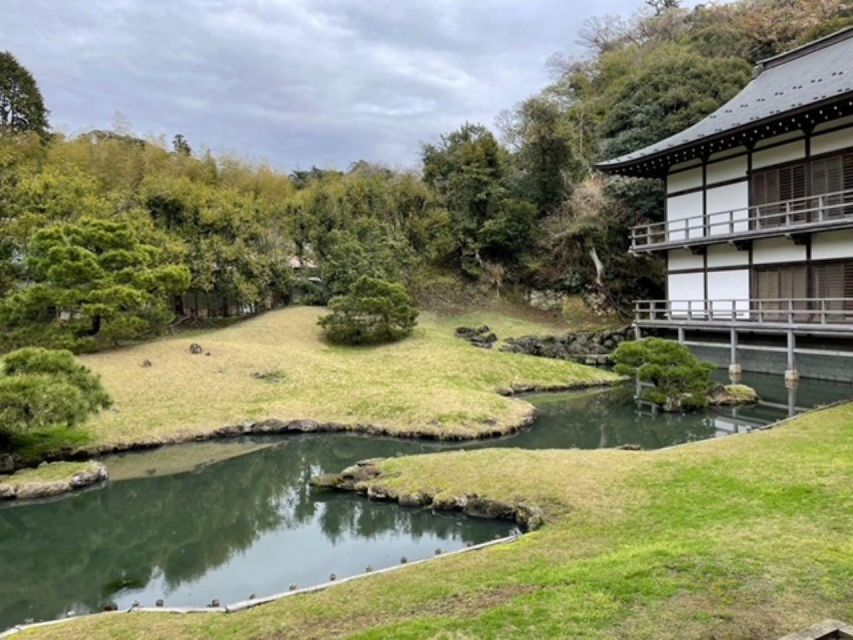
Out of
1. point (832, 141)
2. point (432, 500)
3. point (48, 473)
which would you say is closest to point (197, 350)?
point (48, 473)

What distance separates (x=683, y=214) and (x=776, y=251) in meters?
3.86

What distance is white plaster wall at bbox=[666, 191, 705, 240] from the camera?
2009 centimetres

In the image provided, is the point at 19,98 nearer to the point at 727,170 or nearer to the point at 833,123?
the point at 727,170

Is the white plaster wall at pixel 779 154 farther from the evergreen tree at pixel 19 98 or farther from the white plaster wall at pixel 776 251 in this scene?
the evergreen tree at pixel 19 98

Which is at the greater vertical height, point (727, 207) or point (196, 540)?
point (727, 207)

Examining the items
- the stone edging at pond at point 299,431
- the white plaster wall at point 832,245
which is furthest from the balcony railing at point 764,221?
the stone edging at pond at point 299,431

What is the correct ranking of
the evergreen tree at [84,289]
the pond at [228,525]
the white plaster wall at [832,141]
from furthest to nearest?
the evergreen tree at [84,289]
the white plaster wall at [832,141]
the pond at [228,525]

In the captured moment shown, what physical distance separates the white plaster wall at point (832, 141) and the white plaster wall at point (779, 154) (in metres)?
0.32

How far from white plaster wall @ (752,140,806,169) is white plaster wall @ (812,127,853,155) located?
12.8 inches

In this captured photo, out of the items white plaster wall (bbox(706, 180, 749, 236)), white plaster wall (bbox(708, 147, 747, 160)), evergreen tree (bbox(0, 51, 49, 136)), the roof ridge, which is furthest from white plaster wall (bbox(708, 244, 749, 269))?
evergreen tree (bbox(0, 51, 49, 136))

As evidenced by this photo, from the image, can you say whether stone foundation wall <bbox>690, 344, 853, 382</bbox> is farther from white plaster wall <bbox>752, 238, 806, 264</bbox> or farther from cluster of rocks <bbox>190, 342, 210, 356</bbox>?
cluster of rocks <bbox>190, 342, 210, 356</bbox>

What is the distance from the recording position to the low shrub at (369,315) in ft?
73.4

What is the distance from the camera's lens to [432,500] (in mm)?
9023

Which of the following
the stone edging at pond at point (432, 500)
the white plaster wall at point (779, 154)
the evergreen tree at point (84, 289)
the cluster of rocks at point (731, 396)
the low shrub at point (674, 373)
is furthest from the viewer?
the white plaster wall at point (779, 154)
